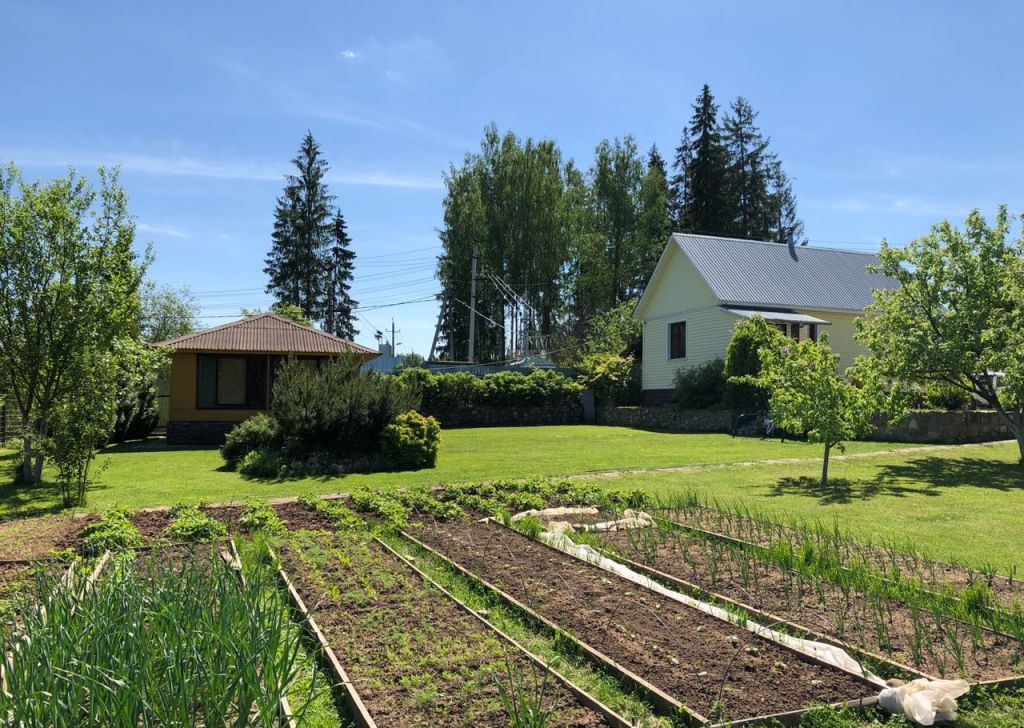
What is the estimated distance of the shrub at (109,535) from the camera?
6.71m

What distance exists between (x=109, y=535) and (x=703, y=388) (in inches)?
791

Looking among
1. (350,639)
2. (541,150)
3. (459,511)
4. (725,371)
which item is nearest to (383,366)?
(541,150)

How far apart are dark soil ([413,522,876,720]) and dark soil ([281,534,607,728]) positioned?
1.95 feet

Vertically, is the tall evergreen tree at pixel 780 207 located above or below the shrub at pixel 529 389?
above

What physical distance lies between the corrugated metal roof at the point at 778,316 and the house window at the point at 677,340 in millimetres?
2504

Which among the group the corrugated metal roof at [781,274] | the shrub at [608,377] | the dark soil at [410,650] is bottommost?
the dark soil at [410,650]

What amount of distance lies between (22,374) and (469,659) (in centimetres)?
1087

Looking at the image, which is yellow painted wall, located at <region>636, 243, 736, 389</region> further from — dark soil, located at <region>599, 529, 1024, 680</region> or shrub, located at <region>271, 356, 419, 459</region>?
dark soil, located at <region>599, 529, 1024, 680</region>

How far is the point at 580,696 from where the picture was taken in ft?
12.4

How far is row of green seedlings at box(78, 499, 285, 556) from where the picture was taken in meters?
6.82

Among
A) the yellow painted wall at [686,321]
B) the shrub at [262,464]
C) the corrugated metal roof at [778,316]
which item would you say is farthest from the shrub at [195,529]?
the corrugated metal roof at [778,316]

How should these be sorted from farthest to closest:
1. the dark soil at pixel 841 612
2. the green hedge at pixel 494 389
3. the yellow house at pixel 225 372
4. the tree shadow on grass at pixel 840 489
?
the green hedge at pixel 494 389, the yellow house at pixel 225 372, the tree shadow on grass at pixel 840 489, the dark soil at pixel 841 612

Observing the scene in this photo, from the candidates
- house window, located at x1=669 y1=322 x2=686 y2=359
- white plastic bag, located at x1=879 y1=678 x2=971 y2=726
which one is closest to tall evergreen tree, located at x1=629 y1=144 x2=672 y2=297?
house window, located at x1=669 y1=322 x2=686 y2=359

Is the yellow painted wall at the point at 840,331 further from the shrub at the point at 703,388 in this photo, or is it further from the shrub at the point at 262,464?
the shrub at the point at 262,464
